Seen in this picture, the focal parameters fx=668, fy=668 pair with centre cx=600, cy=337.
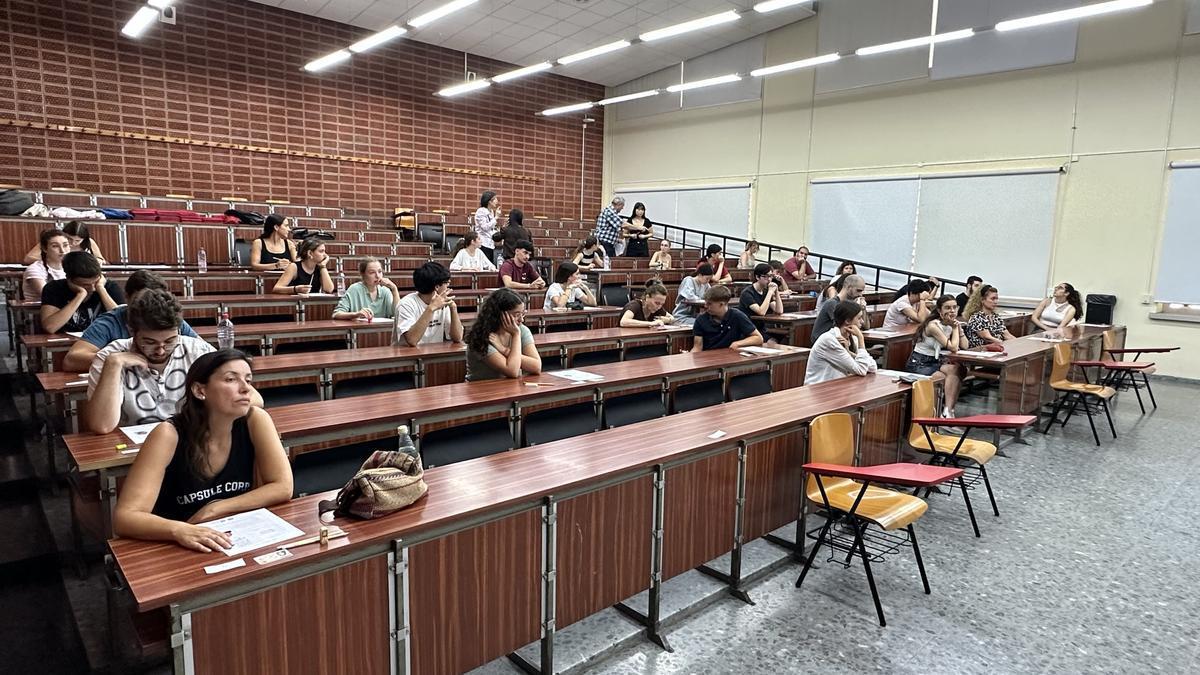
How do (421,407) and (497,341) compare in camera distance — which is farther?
(497,341)

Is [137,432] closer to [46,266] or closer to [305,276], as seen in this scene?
[46,266]

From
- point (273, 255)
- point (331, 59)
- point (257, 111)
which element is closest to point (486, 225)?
point (273, 255)

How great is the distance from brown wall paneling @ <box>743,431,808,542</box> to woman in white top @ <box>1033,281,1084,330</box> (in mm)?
6269

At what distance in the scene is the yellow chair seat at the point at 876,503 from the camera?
291cm

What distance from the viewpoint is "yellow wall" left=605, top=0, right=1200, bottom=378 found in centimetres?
877

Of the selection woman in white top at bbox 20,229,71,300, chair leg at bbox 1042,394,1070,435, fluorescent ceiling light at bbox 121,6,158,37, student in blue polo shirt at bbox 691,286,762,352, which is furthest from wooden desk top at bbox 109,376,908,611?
fluorescent ceiling light at bbox 121,6,158,37

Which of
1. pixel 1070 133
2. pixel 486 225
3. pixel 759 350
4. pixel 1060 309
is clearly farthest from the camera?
pixel 1070 133

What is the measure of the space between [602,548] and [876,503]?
54.9 inches

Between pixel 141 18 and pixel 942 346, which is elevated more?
pixel 141 18

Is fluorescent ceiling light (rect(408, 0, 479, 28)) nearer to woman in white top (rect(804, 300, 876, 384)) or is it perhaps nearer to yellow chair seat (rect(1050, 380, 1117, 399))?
woman in white top (rect(804, 300, 876, 384))

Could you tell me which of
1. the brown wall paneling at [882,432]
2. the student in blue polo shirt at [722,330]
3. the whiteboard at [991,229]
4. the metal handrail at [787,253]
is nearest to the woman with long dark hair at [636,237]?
the metal handrail at [787,253]

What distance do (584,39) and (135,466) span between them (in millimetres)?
11872

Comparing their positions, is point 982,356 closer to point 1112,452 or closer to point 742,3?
point 1112,452

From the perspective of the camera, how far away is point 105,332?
3258 millimetres
